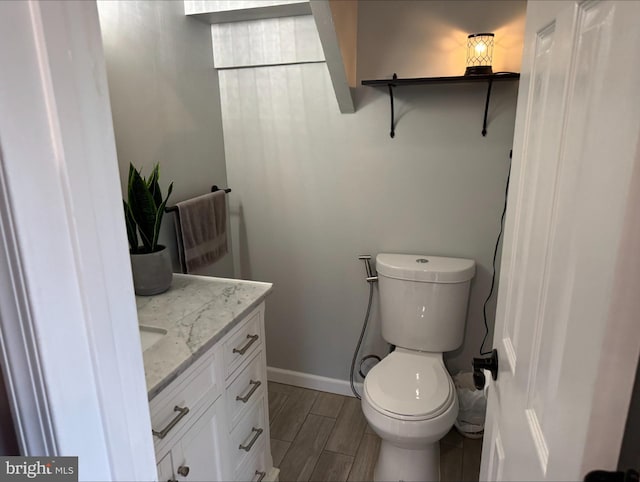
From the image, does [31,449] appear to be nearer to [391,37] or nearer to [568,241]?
[568,241]

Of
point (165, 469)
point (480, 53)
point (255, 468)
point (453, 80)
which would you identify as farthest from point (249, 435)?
point (480, 53)

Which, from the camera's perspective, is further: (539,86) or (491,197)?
(491,197)

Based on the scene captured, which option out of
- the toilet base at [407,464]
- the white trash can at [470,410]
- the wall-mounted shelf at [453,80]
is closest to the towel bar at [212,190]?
the wall-mounted shelf at [453,80]

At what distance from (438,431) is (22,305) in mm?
1509

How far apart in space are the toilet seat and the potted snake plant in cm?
92

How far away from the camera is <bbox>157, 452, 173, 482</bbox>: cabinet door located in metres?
1.08

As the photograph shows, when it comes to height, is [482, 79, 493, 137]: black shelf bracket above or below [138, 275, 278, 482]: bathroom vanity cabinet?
above

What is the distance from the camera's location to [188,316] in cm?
138

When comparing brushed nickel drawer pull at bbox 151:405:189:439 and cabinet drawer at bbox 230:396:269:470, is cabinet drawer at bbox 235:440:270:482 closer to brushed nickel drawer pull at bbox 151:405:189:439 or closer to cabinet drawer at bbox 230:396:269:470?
cabinet drawer at bbox 230:396:269:470

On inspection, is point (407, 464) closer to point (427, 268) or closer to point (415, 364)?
point (415, 364)

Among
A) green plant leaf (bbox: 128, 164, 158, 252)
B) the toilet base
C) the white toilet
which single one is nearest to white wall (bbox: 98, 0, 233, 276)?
green plant leaf (bbox: 128, 164, 158, 252)

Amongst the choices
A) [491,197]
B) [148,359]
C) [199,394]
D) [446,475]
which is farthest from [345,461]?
[491,197]

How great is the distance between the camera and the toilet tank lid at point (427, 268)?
1.89 metres

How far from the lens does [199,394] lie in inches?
48.5
